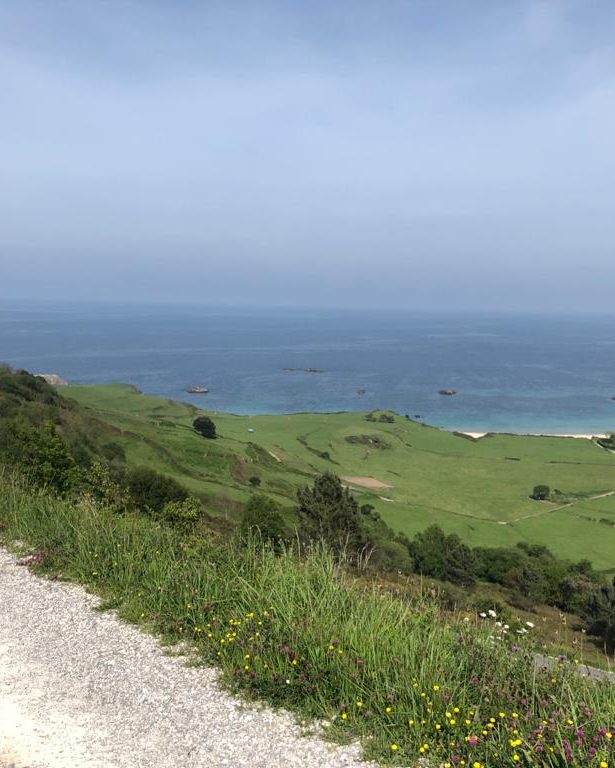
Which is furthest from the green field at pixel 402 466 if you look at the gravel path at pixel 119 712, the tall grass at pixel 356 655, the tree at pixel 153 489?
the gravel path at pixel 119 712

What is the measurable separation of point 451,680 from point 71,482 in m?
18.1

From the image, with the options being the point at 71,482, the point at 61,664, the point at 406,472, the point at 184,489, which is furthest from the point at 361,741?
the point at 406,472

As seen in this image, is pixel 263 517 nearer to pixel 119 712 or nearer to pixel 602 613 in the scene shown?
pixel 602 613

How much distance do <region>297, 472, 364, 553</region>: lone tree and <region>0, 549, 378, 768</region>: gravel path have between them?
28.5 meters

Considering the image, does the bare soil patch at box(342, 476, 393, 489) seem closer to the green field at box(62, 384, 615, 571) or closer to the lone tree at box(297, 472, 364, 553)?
the green field at box(62, 384, 615, 571)

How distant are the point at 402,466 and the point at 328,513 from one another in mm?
64064

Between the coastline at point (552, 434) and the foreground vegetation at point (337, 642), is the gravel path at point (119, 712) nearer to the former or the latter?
the foreground vegetation at point (337, 642)

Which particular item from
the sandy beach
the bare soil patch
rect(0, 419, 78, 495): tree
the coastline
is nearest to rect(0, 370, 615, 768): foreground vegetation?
rect(0, 419, 78, 495): tree

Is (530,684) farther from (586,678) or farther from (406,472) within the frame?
(406,472)

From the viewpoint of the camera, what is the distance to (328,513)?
40.1 meters

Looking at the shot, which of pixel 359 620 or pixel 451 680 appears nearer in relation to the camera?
pixel 451 680

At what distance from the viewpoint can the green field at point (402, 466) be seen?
6391 centimetres

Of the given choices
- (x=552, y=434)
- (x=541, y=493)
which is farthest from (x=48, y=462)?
(x=552, y=434)

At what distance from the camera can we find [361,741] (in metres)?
5.81
